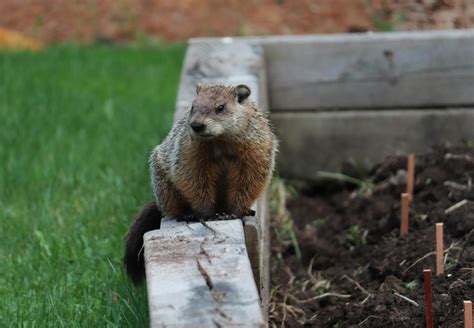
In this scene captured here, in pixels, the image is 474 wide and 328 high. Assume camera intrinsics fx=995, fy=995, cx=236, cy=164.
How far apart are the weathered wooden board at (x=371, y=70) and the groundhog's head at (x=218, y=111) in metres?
2.18

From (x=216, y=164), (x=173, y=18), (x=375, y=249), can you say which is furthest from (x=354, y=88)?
(x=173, y=18)

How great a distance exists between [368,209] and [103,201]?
143cm

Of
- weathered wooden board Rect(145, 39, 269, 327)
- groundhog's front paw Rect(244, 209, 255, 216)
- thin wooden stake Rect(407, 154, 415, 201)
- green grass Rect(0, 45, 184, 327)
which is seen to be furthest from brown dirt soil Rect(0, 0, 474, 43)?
weathered wooden board Rect(145, 39, 269, 327)

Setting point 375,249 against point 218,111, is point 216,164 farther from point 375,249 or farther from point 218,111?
point 375,249

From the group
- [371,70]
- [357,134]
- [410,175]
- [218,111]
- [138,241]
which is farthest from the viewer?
[357,134]

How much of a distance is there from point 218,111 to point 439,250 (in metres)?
0.95

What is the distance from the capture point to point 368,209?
5301 mm

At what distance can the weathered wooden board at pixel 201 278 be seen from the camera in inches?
97.8

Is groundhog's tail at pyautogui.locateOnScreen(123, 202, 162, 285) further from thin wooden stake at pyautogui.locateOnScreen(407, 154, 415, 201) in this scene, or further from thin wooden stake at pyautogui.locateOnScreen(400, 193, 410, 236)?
thin wooden stake at pyautogui.locateOnScreen(407, 154, 415, 201)

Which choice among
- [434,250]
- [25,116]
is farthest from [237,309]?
[25,116]

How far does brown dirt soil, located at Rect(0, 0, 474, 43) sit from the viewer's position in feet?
34.2

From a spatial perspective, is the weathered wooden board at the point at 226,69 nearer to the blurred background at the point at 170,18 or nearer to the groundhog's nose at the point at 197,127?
the groundhog's nose at the point at 197,127

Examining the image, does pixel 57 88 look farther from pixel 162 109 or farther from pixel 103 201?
pixel 103 201

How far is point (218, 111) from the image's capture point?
3.61 metres
